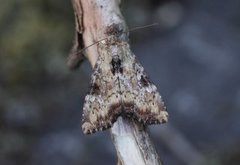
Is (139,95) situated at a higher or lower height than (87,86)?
lower

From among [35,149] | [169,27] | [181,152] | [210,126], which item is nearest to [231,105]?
[210,126]

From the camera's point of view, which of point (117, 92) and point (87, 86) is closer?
point (117, 92)

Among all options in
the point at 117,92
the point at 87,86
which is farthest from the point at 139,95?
the point at 87,86

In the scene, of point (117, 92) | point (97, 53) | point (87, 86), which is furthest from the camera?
point (87, 86)

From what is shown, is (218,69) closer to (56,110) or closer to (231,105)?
(231,105)

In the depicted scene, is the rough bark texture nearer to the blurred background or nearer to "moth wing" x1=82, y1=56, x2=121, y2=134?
"moth wing" x1=82, y1=56, x2=121, y2=134

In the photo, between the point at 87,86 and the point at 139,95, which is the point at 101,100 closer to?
the point at 139,95
